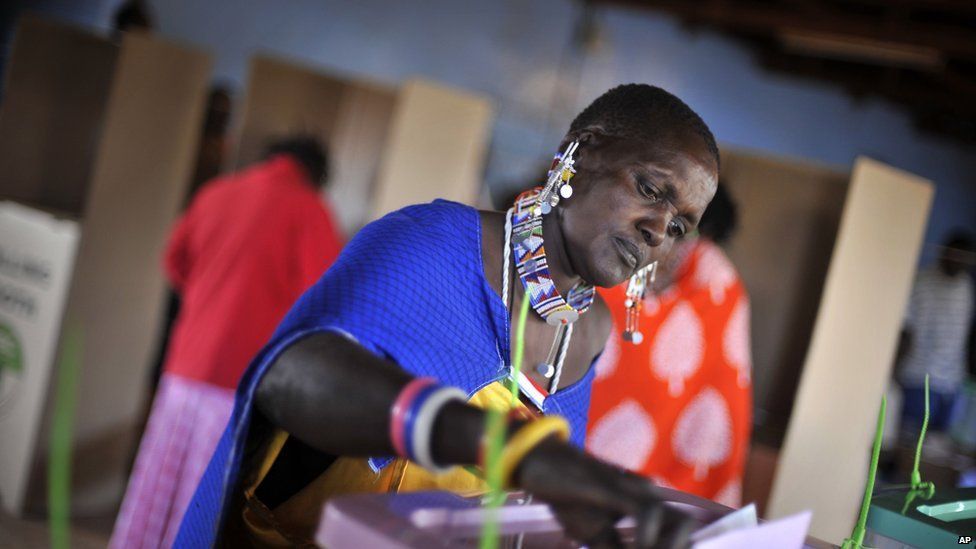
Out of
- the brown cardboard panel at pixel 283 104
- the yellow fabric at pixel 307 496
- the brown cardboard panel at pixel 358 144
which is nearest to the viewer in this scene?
the yellow fabric at pixel 307 496

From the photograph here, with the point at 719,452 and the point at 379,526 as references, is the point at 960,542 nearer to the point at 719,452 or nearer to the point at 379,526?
the point at 379,526

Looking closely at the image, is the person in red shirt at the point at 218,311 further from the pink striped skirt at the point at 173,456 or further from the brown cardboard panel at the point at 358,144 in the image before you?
the brown cardboard panel at the point at 358,144

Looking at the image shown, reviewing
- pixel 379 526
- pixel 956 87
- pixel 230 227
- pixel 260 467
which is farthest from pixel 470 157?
pixel 956 87

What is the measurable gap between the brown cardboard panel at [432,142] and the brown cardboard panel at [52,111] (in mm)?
1429

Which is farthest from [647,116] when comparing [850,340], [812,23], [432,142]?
[812,23]

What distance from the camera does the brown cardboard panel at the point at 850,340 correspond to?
11.1ft

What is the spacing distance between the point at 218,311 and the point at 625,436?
4.62 feet

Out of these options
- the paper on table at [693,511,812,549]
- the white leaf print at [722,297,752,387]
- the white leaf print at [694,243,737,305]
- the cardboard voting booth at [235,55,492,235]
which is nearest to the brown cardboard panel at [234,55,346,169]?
the cardboard voting booth at [235,55,492,235]

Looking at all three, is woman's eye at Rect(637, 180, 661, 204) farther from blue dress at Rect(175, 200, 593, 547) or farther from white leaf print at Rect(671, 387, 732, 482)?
white leaf print at Rect(671, 387, 732, 482)

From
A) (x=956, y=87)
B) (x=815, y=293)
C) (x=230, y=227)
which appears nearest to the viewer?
(x=230, y=227)

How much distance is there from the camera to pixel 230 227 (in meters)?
3.26

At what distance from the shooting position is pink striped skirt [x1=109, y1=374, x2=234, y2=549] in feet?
9.97

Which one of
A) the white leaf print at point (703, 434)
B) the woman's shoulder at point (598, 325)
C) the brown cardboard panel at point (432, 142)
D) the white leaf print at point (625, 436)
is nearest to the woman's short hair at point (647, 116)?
the woman's shoulder at point (598, 325)

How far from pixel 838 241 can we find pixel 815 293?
2.48 ft
